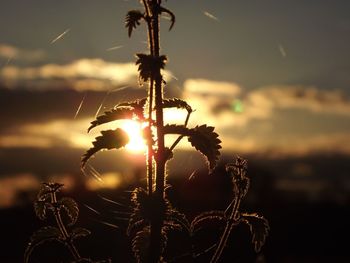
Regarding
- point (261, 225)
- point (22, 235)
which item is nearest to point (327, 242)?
point (22, 235)

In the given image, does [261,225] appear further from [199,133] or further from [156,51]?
[156,51]

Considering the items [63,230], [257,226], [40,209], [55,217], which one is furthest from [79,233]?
[257,226]

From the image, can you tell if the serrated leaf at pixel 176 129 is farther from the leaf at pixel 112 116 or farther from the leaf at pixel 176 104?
the leaf at pixel 112 116

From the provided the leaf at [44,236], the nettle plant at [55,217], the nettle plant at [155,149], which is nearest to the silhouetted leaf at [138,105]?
the nettle plant at [155,149]

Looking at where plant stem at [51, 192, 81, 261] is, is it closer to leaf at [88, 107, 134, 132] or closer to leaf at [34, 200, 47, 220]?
leaf at [34, 200, 47, 220]

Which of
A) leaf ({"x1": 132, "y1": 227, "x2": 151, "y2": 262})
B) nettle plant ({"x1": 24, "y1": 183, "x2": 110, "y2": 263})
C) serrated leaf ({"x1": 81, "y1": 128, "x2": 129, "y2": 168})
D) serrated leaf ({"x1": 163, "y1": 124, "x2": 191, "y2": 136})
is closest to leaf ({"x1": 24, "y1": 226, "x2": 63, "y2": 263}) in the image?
nettle plant ({"x1": 24, "y1": 183, "x2": 110, "y2": 263})

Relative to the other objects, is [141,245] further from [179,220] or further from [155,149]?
[155,149]
